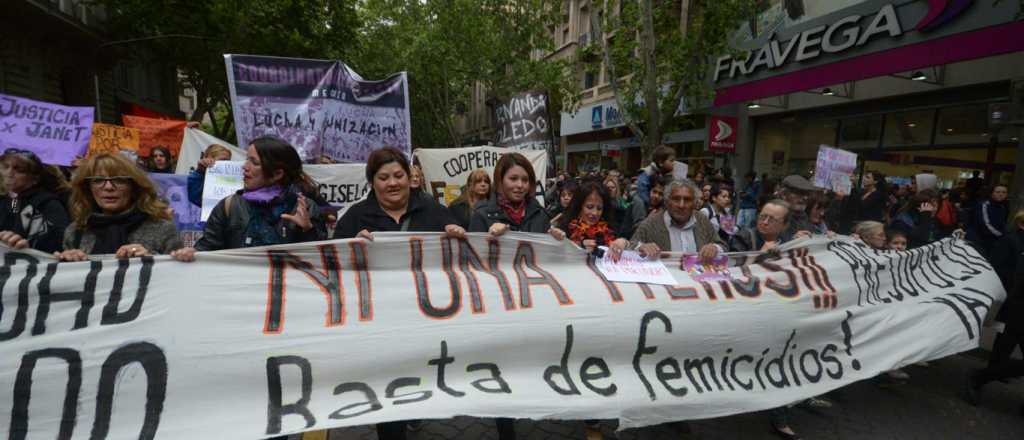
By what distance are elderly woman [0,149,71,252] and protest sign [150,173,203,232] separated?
2.00 meters

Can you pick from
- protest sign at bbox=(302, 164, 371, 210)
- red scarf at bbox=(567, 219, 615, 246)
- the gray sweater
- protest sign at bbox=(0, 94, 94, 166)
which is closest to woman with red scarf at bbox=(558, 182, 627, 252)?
red scarf at bbox=(567, 219, 615, 246)

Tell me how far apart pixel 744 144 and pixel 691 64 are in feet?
16.6

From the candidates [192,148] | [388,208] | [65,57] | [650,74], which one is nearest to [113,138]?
[192,148]

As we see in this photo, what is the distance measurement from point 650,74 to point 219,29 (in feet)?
40.6

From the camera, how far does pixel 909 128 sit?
35.8 ft

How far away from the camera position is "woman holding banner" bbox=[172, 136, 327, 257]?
2.44m

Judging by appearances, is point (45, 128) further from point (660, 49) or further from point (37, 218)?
point (660, 49)

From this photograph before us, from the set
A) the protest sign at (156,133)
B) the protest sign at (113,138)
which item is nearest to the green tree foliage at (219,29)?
the protest sign at (156,133)

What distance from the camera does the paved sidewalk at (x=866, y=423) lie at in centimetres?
309

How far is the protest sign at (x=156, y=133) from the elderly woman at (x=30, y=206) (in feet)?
15.0

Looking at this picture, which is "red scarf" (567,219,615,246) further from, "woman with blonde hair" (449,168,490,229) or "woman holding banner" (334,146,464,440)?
"woman with blonde hair" (449,168,490,229)

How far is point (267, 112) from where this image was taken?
16.7 ft

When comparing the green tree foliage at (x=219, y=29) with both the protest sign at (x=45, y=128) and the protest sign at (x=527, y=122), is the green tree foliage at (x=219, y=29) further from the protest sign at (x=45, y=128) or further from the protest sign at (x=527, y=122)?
the protest sign at (x=527, y=122)

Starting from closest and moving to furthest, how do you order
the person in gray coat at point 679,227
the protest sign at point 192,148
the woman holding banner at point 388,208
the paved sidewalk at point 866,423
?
the woman holding banner at point 388,208 < the paved sidewalk at point 866,423 < the person in gray coat at point 679,227 < the protest sign at point 192,148
